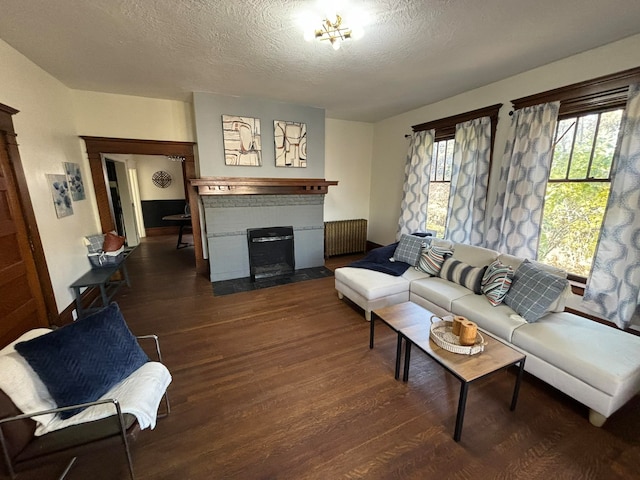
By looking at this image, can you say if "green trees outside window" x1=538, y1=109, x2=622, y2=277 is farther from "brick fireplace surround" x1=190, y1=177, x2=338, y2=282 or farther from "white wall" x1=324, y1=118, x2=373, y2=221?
"white wall" x1=324, y1=118, x2=373, y2=221

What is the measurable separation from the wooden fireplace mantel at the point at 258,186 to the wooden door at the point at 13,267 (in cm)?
172

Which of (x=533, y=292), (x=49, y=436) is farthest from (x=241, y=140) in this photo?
(x=533, y=292)

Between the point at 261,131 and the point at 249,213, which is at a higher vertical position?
the point at 261,131

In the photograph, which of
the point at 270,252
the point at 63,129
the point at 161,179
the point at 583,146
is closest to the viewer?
the point at 583,146

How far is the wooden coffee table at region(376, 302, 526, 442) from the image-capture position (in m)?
1.55

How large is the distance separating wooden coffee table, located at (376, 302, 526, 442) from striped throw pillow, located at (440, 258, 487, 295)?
33.0 inches

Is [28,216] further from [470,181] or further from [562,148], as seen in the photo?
[562,148]

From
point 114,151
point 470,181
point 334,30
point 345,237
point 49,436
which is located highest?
point 334,30

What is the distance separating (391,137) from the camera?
504 centimetres

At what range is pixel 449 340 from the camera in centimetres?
184

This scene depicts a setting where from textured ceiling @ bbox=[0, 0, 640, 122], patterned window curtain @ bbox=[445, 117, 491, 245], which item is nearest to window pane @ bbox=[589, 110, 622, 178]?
textured ceiling @ bbox=[0, 0, 640, 122]

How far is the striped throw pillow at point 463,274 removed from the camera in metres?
2.71

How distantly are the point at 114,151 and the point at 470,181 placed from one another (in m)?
5.10

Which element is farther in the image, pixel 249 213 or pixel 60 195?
pixel 249 213
